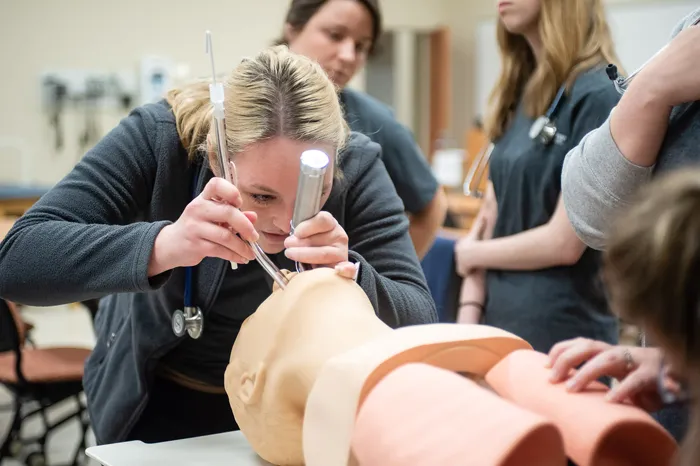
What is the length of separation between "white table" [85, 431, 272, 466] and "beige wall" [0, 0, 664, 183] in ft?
15.8

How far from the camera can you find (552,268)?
161 centimetres

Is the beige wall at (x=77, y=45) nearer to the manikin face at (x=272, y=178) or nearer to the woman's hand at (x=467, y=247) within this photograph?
the woman's hand at (x=467, y=247)

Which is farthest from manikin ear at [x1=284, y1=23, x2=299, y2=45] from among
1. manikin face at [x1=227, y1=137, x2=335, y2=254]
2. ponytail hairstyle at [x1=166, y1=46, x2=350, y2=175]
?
manikin face at [x1=227, y1=137, x2=335, y2=254]

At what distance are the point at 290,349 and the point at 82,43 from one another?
5.09 m

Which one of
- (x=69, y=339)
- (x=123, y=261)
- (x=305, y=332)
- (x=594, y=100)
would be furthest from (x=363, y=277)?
(x=69, y=339)

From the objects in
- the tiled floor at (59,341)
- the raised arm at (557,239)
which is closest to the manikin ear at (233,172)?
the raised arm at (557,239)

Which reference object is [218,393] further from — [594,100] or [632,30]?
[632,30]

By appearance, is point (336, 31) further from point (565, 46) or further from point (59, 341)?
point (59, 341)

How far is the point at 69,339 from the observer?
454 centimetres

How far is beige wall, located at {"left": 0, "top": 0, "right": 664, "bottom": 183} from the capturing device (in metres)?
5.31

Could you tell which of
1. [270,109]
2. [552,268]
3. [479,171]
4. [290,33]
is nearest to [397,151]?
[479,171]

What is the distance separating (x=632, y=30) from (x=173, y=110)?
17.0ft

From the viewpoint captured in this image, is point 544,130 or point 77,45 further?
point 77,45

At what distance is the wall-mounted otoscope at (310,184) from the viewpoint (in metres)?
0.88
